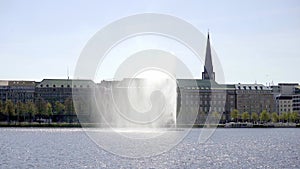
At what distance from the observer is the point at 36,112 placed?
112125 millimetres

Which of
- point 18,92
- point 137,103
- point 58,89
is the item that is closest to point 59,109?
point 137,103

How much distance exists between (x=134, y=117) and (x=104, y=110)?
7109 mm

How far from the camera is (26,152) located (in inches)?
1684

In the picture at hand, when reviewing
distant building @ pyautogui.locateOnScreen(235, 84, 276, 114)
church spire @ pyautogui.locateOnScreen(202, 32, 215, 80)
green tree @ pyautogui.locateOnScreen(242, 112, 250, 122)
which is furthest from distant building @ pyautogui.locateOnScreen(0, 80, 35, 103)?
distant building @ pyautogui.locateOnScreen(235, 84, 276, 114)

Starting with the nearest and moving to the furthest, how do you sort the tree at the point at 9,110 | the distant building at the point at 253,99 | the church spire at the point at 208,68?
1. the tree at the point at 9,110
2. the distant building at the point at 253,99
3. the church spire at the point at 208,68

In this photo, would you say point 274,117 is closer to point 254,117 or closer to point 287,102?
point 254,117

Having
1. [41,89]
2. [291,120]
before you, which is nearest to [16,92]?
[41,89]

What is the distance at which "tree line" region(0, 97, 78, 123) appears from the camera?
10988 cm

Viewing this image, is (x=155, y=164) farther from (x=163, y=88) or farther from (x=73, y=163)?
(x=163, y=88)

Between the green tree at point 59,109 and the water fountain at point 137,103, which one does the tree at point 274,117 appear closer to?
the water fountain at point 137,103

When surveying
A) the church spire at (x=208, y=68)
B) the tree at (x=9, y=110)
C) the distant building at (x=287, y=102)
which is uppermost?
the church spire at (x=208, y=68)

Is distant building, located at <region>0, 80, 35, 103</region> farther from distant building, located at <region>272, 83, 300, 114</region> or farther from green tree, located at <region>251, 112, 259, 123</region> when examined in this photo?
distant building, located at <region>272, 83, 300, 114</region>

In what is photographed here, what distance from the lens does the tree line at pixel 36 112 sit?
110 metres

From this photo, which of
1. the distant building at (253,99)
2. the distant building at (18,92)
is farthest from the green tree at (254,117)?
the distant building at (18,92)
